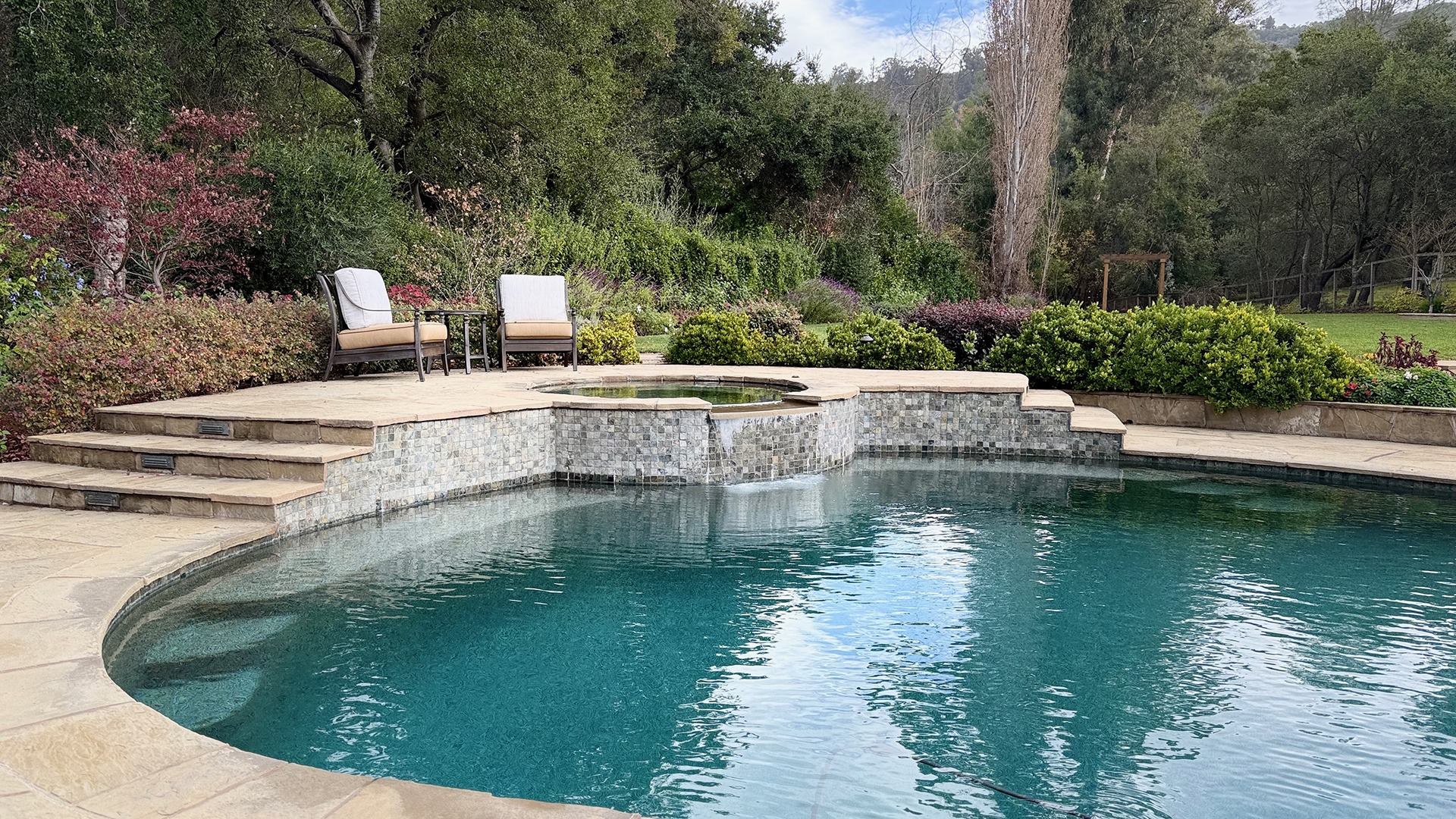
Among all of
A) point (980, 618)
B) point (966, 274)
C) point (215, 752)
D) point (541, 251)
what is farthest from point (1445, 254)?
point (215, 752)

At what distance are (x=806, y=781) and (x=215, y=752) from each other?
1543 millimetres

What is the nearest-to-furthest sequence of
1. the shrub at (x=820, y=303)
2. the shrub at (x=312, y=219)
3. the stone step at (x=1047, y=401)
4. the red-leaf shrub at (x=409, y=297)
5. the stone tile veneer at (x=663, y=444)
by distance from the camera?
the stone tile veneer at (x=663, y=444), the stone step at (x=1047, y=401), the red-leaf shrub at (x=409, y=297), the shrub at (x=312, y=219), the shrub at (x=820, y=303)

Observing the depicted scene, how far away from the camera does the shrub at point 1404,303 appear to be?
17531mm

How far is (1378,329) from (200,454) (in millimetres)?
14963

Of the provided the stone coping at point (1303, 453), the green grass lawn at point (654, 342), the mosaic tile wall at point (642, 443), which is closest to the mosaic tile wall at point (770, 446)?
the mosaic tile wall at point (642, 443)

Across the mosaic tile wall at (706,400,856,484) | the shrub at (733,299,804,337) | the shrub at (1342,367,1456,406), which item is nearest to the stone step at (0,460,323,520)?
the mosaic tile wall at (706,400,856,484)

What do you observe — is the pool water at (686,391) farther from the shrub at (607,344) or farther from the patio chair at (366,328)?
the shrub at (607,344)

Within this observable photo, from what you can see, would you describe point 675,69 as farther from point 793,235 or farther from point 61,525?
point 61,525

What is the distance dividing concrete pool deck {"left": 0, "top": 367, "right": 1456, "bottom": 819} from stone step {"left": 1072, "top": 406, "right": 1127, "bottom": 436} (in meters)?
0.05

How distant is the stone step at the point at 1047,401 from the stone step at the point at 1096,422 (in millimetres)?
138

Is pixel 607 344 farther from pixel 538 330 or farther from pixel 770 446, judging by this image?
pixel 770 446

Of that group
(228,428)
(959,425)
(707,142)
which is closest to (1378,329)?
(959,425)

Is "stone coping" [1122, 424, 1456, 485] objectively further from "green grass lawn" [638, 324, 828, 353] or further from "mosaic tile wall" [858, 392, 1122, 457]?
"green grass lawn" [638, 324, 828, 353]

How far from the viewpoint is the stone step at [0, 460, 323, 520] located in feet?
16.5
